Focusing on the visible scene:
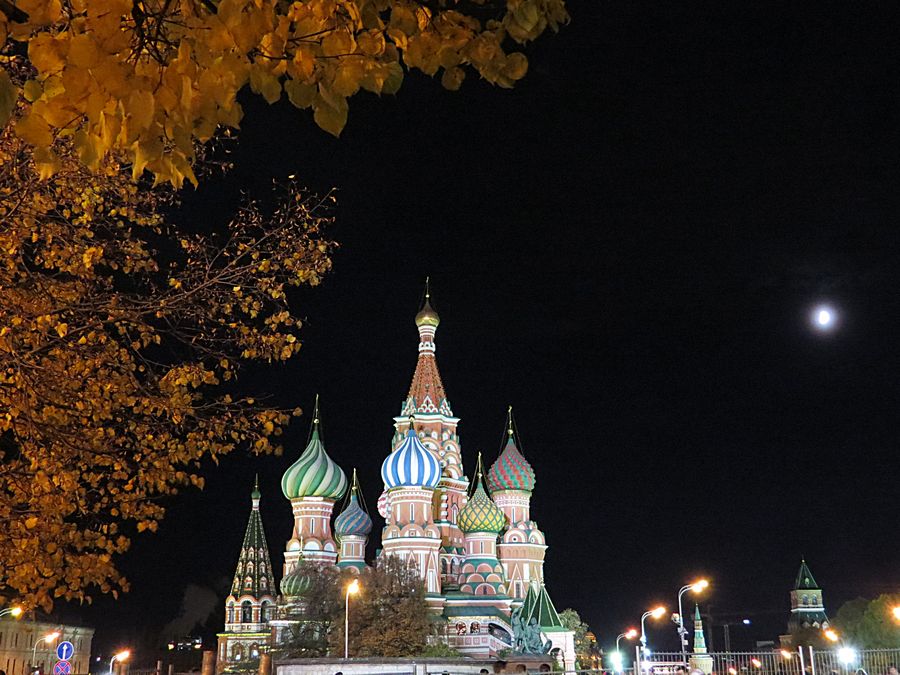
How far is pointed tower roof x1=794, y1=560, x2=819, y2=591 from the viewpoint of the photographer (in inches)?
4685

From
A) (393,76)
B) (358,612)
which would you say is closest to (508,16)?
(393,76)

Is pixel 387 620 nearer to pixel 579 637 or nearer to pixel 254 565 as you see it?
pixel 254 565

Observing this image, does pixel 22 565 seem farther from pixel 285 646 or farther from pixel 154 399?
pixel 285 646

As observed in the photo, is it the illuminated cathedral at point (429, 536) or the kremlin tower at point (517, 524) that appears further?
the kremlin tower at point (517, 524)

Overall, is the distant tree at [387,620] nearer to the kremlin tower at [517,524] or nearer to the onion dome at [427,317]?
the kremlin tower at [517,524]

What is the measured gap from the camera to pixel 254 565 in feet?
222

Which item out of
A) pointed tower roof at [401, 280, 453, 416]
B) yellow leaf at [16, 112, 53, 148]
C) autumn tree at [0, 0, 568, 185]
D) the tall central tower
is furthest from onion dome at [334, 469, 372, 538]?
yellow leaf at [16, 112, 53, 148]

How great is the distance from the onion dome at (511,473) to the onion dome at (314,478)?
13.2m

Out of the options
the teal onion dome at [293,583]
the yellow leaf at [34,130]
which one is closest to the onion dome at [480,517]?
the teal onion dome at [293,583]

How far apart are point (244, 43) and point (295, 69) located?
342 mm

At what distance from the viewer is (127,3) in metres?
3.71

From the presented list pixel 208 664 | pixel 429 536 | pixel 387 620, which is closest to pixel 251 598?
pixel 429 536

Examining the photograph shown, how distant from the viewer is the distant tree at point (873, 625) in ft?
208

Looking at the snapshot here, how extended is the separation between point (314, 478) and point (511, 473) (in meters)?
16.9
